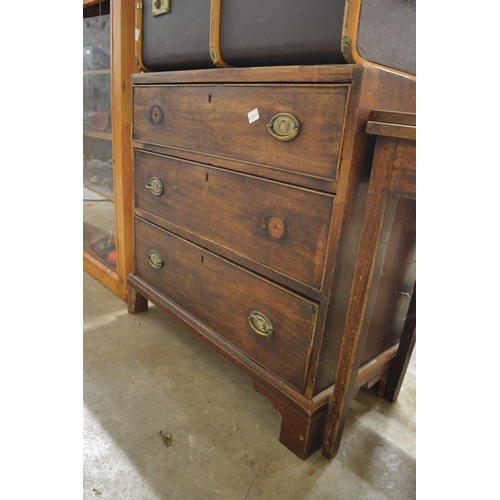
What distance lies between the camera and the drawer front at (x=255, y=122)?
0.83 m

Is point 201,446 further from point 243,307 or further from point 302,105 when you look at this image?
point 302,105

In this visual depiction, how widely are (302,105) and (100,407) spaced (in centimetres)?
105

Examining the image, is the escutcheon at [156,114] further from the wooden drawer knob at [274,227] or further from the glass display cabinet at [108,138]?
the wooden drawer knob at [274,227]

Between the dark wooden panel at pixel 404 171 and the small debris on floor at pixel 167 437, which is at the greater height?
the dark wooden panel at pixel 404 171

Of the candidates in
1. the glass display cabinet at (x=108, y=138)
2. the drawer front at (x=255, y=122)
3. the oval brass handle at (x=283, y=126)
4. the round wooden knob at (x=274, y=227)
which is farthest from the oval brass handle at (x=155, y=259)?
the oval brass handle at (x=283, y=126)

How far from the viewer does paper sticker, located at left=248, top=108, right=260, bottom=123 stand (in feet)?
3.14

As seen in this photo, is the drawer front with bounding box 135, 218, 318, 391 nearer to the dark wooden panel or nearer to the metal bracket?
the dark wooden panel

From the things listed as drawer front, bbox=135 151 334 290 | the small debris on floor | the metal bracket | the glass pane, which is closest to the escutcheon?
drawer front, bbox=135 151 334 290

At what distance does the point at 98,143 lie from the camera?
6.34 feet

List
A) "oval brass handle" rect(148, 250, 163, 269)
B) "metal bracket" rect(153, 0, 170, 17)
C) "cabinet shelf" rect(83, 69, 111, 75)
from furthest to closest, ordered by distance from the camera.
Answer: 1. "cabinet shelf" rect(83, 69, 111, 75)
2. "oval brass handle" rect(148, 250, 163, 269)
3. "metal bracket" rect(153, 0, 170, 17)

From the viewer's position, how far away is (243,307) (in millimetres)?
1141

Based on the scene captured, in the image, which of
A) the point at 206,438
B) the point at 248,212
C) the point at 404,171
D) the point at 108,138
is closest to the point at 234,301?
the point at 248,212

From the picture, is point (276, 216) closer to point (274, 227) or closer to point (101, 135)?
point (274, 227)
